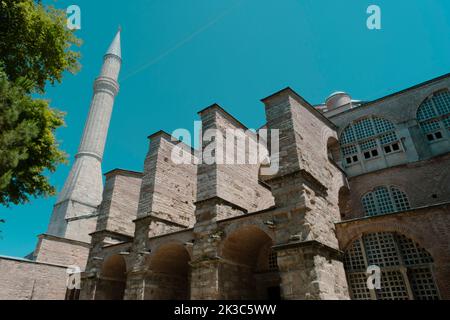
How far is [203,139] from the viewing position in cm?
1140

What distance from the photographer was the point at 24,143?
6984mm

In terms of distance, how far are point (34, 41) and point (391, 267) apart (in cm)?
1204

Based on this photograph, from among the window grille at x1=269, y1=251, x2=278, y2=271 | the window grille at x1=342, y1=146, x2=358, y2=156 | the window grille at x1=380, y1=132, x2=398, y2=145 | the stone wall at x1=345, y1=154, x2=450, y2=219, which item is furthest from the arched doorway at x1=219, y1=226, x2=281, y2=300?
the window grille at x1=380, y1=132, x2=398, y2=145

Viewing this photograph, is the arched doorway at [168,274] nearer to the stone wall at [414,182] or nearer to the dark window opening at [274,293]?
the dark window opening at [274,293]

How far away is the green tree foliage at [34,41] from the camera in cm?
774

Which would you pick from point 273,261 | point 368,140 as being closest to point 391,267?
point 273,261

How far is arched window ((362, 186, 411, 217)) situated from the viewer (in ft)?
37.3

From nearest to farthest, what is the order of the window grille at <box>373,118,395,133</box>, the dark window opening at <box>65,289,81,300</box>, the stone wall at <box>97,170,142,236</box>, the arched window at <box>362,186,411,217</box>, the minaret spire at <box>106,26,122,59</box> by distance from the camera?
1. the arched window at <box>362,186,411,217</box>
2. the window grille at <box>373,118,395,133</box>
3. the stone wall at <box>97,170,142,236</box>
4. the dark window opening at <box>65,289,81,300</box>
5. the minaret spire at <box>106,26,122,59</box>

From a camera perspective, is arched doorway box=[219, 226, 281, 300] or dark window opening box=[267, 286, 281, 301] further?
dark window opening box=[267, 286, 281, 301]

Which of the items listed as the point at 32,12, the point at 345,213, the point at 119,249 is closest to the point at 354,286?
the point at 345,213

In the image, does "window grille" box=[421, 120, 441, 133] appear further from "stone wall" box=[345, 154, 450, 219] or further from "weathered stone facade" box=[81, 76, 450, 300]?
"stone wall" box=[345, 154, 450, 219]

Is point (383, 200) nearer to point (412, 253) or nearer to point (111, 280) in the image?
point (412, 253)

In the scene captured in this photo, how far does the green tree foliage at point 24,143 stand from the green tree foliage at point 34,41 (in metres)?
1.22

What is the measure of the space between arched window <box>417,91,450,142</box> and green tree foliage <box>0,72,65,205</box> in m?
13.6
